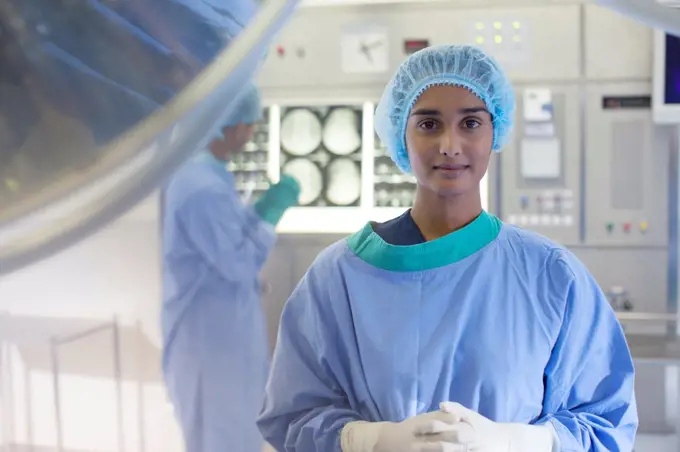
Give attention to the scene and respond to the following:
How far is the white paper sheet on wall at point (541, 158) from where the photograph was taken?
2184 millimetres

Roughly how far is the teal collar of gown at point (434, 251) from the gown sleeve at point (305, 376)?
0.07 metres

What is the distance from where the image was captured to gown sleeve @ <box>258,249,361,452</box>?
3.06 feet

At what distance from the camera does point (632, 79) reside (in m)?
2.15

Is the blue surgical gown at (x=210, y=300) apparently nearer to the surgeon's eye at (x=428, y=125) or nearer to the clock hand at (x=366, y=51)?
the surgeon's eye at (x=428, y=125)

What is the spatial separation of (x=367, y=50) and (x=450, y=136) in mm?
1398

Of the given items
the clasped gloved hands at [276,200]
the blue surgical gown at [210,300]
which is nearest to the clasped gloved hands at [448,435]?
the blue surgical gown at [210,300]

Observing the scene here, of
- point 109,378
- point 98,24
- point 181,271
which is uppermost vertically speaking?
point 98,24

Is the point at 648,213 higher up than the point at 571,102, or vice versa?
the point at 571,102

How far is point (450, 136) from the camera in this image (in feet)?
2.92

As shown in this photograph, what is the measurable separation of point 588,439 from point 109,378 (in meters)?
0.63

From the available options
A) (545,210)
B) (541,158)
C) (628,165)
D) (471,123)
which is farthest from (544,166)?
(471,123)

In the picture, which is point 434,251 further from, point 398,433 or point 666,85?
point 666,85

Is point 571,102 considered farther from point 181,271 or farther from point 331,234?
point 181,271

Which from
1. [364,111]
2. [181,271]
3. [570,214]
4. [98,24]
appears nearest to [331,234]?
[364,111]
